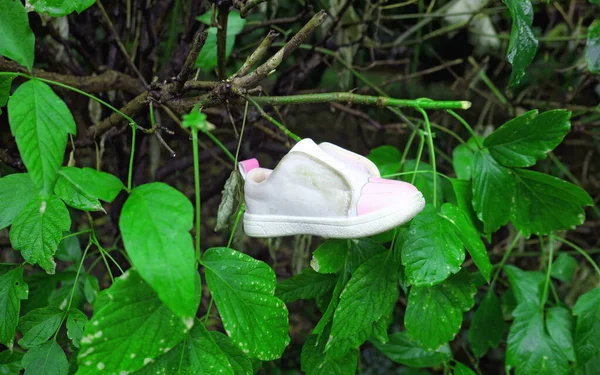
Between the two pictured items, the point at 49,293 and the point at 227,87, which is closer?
the point at 227,87

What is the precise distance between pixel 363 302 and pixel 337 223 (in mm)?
133

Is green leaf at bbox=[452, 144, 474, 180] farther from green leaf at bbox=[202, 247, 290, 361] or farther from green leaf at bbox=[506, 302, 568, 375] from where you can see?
green leaf at bbox=[202, 247, 290, 361]

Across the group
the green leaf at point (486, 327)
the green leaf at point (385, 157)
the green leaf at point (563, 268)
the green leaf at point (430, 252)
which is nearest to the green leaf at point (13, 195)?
the green leaf at point (430, 252)

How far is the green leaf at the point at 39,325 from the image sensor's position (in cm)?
65

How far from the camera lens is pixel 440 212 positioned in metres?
0.67

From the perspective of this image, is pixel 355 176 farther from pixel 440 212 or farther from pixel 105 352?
pixel 105 352

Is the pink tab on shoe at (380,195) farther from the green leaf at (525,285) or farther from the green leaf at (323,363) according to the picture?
the green leaf at (525,285)

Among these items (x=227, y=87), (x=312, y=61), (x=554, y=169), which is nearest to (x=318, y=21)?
(x=227, y=87)

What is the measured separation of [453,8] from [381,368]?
1.12 m

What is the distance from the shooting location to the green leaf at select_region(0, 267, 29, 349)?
0.65 m

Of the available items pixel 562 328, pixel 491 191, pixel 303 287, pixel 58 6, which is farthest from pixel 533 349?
pixel 58 6

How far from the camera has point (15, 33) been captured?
501 mm

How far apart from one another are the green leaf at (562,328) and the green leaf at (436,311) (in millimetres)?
250

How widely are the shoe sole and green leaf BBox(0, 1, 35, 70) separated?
297mm
